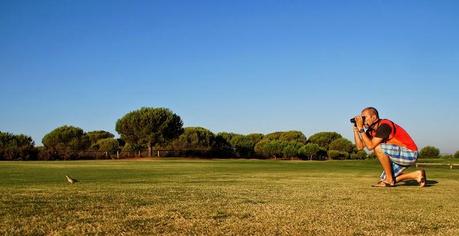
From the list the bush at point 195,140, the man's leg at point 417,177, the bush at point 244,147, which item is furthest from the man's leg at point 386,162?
the bush at point 244,147

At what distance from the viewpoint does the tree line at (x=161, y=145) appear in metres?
68.1

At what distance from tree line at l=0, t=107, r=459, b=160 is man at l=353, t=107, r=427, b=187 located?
57742mm

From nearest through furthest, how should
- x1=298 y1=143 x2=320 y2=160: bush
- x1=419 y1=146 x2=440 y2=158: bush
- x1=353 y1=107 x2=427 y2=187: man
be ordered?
x1=353 y1=107 x2=427 y2=187: man
x1=419 y1=146 x2=440 y2=158: bush
x1=298 y1=143 x2=320 y2=160: bush

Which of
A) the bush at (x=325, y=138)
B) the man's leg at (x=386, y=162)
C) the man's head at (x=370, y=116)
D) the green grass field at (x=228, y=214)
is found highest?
the bush at (x=325, y=138)

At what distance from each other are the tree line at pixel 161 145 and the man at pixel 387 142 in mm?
57742

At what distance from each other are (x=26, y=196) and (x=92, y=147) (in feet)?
313

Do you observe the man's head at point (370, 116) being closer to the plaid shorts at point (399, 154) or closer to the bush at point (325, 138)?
the plaid shorts at point (399, 154)

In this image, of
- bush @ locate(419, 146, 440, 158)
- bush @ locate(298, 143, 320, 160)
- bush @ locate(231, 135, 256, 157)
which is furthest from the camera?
bush @ locate(231, 135, 256, 157)

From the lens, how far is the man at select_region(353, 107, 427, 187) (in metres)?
11.2

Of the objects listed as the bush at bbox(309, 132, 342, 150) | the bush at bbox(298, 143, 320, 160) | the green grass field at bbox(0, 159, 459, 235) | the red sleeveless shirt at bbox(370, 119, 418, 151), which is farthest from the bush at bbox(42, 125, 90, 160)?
the green grass field at bbox(0, 159, 459, 235)

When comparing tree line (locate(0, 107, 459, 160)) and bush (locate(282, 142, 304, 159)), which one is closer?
tree line (locate(0, 107, 459, 160))

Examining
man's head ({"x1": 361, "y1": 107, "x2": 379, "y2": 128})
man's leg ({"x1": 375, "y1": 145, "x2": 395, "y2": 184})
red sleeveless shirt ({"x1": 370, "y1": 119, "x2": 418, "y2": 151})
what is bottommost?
man's leg ({"x1": 375, "y1": 145, "x2": 395, "y2": 184})

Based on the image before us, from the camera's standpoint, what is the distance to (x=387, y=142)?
37.0ft

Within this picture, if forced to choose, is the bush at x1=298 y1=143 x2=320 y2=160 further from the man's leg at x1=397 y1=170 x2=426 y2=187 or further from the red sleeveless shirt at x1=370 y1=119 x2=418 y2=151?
the red sleeveless shirt at x1=370 y1=119 x2=418 y2=151
